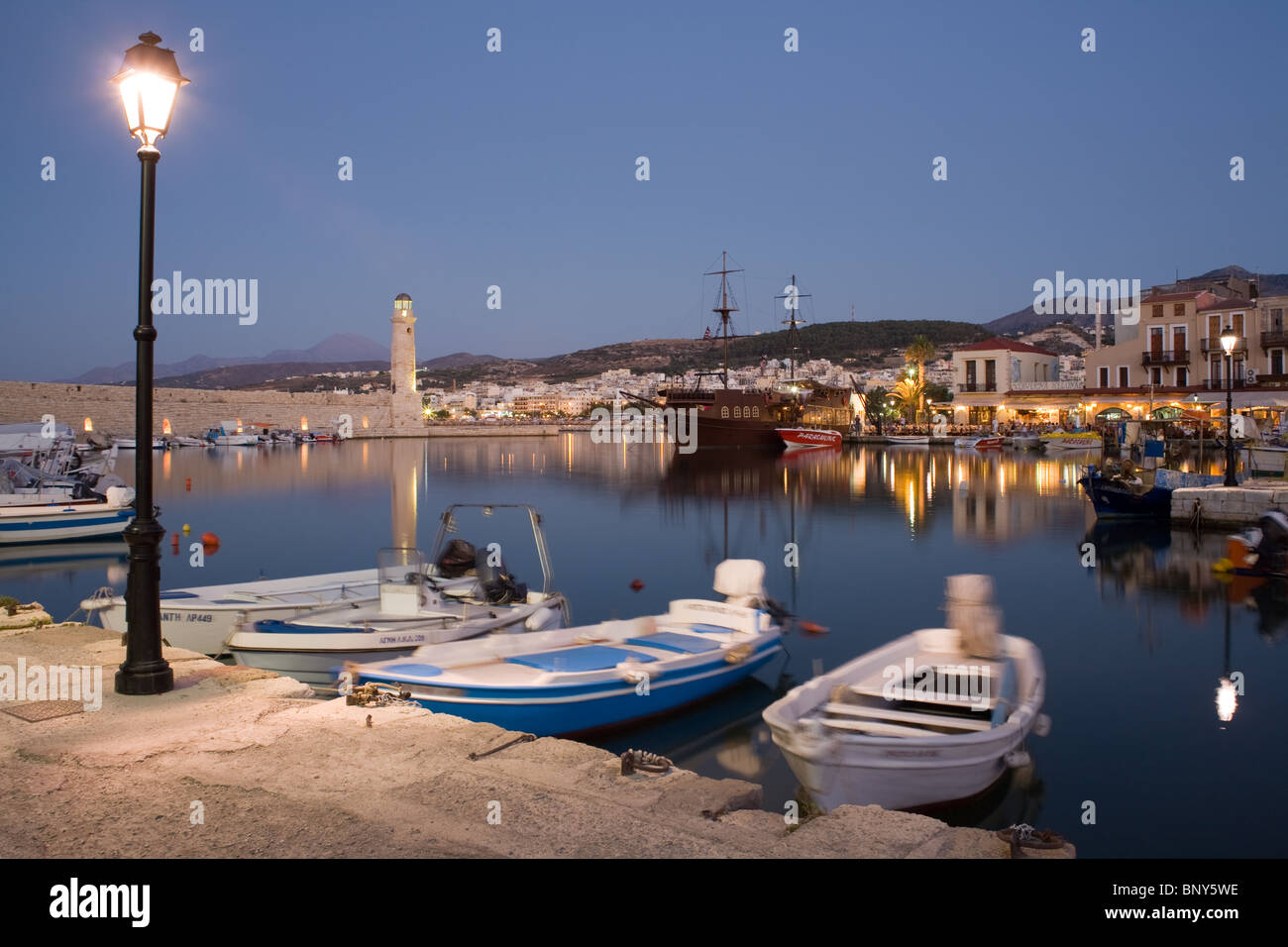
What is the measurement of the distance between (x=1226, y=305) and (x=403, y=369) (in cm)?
7482

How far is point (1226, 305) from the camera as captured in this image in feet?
157

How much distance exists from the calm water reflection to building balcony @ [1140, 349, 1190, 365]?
13.7m

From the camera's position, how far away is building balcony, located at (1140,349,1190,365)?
4944 cm

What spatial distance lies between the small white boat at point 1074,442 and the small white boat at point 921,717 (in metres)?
49.8

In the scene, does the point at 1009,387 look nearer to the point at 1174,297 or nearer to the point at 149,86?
the point at 1174,297

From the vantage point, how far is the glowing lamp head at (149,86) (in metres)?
5.23

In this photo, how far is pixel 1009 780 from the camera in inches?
259

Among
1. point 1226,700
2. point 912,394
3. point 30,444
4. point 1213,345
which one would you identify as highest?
Result: point 1213,345

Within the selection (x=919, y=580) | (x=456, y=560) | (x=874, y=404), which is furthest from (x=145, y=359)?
(x=874, y=404)

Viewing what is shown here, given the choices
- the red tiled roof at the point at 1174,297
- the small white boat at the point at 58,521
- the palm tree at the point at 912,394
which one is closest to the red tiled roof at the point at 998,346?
the red tiled roof at the point at 1174,297

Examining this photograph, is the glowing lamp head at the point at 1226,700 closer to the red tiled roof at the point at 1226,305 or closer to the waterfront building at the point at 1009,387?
the red tiled roof at the point at 1226,305

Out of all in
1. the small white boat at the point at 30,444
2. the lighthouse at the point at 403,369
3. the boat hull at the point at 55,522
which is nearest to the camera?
the boat hull at the point at 55,522

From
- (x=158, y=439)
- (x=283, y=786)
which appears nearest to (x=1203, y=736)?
(x=283, y=786)
